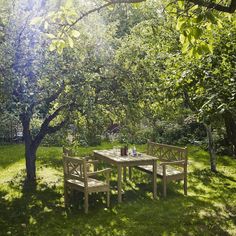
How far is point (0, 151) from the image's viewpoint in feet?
63.5

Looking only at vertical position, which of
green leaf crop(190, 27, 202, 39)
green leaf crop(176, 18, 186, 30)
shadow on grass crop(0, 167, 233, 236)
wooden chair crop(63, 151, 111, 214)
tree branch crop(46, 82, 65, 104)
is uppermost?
green leaf crop(176, 18, 186, 30)

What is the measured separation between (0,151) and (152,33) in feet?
35.0

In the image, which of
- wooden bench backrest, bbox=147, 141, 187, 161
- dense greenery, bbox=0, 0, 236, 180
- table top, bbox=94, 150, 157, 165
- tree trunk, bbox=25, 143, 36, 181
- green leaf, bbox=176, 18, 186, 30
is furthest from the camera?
tree trunk, bbox=25, 143, 36, 181

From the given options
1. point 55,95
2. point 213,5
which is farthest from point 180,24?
point 55,95

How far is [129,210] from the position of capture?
9172 millimetres

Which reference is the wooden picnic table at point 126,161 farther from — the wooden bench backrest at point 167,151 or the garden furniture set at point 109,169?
the wooden bench backrest at point 167,151

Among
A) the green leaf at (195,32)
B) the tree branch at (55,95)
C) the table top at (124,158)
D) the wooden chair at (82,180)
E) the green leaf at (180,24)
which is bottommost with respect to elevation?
the wooden chair at (82,180)

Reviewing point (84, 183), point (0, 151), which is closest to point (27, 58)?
point (84, 183)

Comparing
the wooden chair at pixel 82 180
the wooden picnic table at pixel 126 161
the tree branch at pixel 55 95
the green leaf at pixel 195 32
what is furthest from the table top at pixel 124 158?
the green leaf at pixel 195 32

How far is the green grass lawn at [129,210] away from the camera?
25.8 ft

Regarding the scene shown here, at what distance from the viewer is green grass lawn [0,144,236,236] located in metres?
7.87

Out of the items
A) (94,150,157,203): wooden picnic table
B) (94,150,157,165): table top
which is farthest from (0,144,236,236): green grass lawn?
(94,150,157,165): table top

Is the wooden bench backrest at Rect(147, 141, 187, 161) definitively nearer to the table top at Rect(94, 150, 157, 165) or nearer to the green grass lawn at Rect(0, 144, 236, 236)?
the green grass lawn at Rect(0, 144, 236, 236)

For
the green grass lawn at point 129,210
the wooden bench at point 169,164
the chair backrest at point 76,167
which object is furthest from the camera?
the wooden bench at point 169,164
